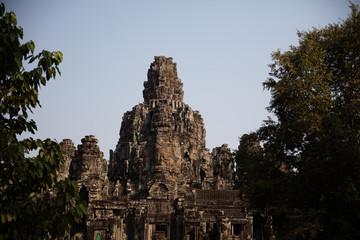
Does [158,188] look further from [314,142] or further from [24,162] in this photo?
[24,162]

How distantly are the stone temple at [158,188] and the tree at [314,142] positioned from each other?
3906 millimetres

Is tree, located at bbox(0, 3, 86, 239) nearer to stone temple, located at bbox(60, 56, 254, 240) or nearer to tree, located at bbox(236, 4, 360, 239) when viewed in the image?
tree, located at bbox(236, 4, 360, 239)

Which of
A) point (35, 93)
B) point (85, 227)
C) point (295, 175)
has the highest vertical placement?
point (35, 93)

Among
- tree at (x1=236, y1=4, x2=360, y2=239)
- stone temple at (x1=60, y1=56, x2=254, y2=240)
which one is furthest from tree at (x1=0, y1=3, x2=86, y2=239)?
stone temple at (x1=60, y1=56, x2=254, y2=240)

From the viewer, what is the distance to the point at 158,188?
148 ft

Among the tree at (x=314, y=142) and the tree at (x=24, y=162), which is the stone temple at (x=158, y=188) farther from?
the tree at (x=24, y=162)

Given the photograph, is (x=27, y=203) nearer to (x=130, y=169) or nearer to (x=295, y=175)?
(x=295, y=175)

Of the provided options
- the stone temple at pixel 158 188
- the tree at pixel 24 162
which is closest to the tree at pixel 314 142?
the stone temple at pixel 158 188

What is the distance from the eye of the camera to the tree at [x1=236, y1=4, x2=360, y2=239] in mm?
17812

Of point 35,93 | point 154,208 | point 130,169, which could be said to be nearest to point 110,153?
point 130,169

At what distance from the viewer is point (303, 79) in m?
22.2

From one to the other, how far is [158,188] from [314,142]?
2759 cm

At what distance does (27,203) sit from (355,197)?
12.9 meters

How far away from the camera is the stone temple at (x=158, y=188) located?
37438 millimetres
